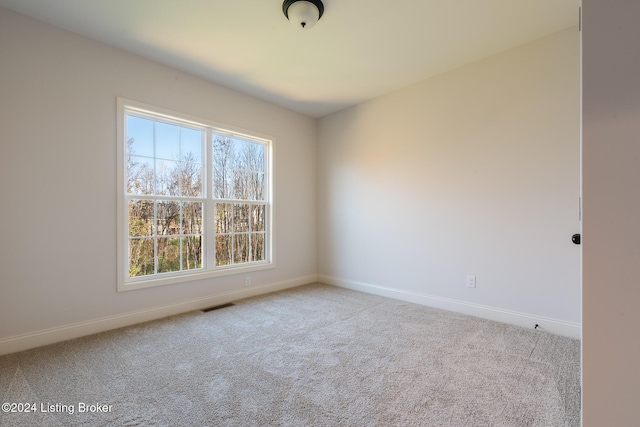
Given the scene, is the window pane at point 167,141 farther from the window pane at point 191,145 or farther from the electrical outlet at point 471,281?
the electrical outlet at point 471,281

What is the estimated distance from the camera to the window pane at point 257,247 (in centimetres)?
394

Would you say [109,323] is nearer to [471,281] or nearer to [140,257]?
[140,257]

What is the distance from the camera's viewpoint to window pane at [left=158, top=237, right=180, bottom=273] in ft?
10.1

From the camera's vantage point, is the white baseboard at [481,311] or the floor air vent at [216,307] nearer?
the white baseboard at [481,311]

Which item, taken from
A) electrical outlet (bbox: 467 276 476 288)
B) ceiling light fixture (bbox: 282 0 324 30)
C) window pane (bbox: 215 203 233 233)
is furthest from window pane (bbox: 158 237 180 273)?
electrical outlet (bbox: 467 276 476 288)

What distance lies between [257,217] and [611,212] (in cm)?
359

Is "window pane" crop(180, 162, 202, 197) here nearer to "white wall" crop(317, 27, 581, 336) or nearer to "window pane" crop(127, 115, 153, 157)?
"window pane" crop(127, 115, 153, 157)

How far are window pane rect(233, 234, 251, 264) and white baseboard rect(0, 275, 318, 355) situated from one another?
0.41m

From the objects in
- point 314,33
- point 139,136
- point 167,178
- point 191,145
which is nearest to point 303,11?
point 314,33

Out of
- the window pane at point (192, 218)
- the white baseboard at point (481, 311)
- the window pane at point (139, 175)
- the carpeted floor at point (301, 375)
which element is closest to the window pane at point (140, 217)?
the window pane at point (139, 175)

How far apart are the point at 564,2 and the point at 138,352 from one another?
427 cm

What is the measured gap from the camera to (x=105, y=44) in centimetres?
266

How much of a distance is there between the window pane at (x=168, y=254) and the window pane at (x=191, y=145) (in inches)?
37.8

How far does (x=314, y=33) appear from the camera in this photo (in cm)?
253
